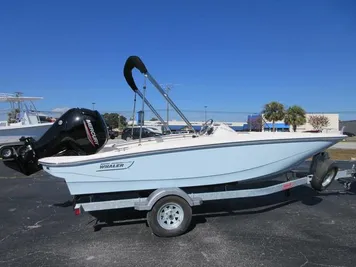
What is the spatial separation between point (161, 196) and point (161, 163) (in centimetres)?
50

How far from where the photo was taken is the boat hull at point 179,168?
4.91 meters

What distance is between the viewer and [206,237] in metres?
4.95

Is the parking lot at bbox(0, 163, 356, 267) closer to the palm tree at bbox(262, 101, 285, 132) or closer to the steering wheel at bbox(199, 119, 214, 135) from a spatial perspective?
the steering wheel at bbox(199, 119, 214, 135)

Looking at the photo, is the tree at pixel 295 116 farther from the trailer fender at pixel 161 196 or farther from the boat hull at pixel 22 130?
the trailer fender at pixel 161 196

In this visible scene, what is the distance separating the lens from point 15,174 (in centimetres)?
→ 1108

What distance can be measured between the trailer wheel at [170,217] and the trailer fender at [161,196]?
60mm

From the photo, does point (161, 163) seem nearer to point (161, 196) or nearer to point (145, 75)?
point (161, 196)

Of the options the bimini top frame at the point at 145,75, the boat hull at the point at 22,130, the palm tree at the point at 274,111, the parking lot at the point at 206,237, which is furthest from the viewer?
the palm tree at the point at 274,111

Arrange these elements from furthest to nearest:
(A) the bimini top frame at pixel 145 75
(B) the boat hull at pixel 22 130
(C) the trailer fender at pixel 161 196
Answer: (B) the boat hull at pixel 22 130, (A) the bimini top frame at pixel 145 75, (C) the trailer fender at pixel 161 196

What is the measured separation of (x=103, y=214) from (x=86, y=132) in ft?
5.78

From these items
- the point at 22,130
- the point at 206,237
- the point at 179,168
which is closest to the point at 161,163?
the point at 179,168

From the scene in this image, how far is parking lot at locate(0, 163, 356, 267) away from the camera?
418 cm

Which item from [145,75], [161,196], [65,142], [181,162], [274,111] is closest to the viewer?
[161,196]

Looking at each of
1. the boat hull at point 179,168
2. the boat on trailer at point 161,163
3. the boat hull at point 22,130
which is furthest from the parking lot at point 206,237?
the boat hull at point 22,130
